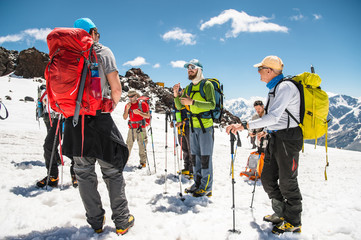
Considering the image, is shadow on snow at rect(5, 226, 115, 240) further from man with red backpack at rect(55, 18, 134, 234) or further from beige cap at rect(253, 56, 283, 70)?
beige cap at rect(253, 56, 283, 70)

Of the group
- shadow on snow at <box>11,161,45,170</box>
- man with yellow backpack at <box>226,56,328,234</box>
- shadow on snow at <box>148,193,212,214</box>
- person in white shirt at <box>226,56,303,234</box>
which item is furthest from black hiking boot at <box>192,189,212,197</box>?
shadow on snow at <box>11,161,45,170</box>

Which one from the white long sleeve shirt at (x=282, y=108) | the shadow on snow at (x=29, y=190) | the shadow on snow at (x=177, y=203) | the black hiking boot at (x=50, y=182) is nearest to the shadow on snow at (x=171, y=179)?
the shadow on snow at (x=177, y=203)

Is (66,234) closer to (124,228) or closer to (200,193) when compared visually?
(124,228)

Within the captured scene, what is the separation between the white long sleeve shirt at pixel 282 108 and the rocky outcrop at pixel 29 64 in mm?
85272

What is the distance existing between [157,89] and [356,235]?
7686 centimetres

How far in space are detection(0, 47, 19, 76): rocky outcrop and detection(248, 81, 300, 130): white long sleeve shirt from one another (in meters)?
91.1

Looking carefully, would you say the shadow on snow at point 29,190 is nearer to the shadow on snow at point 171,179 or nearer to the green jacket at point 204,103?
the shadow on snow at point 171,179

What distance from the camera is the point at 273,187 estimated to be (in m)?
3.47

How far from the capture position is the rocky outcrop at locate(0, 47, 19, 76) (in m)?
68.2

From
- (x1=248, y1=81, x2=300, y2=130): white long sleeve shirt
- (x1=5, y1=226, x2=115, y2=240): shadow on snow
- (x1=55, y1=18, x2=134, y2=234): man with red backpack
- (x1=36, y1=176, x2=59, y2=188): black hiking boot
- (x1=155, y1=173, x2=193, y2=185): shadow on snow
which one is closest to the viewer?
(x1=55, y1=18, x2=134, y2=234): man with red backpack

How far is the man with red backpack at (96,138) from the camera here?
2.55m

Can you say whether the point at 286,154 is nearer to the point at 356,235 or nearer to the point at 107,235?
the point at 356,235

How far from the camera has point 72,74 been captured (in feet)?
7.75

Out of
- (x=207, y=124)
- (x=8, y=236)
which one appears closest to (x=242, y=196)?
(x=207, y=124)
